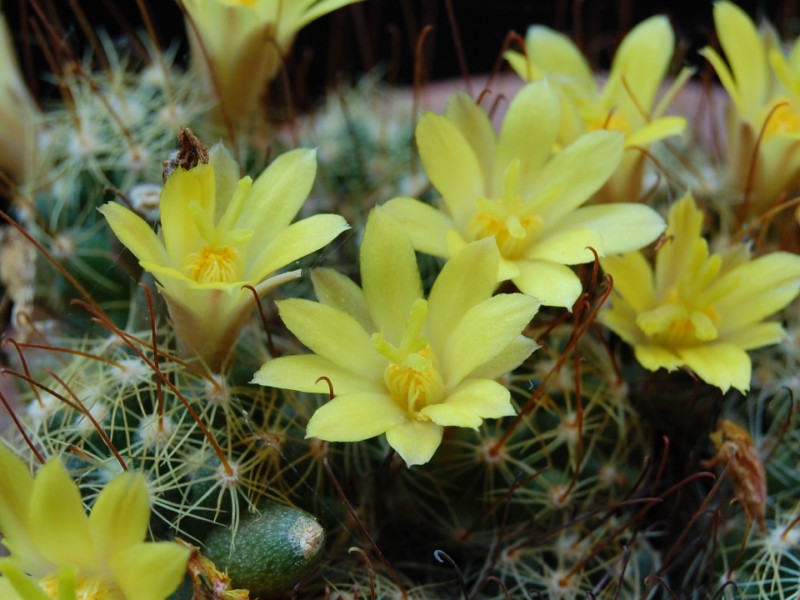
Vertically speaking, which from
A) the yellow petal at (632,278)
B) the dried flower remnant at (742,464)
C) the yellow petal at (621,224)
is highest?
the yellow petal at (621,224)

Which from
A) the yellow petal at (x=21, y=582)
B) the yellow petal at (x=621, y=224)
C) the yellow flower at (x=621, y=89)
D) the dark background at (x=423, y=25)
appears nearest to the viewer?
the yellow petal at (x=21, y=582)

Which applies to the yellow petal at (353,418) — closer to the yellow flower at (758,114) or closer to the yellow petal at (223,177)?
the yellow petal at (223,177)

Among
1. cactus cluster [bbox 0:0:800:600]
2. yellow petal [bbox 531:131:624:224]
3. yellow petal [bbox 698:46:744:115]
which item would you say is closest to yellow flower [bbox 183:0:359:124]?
cactus cluster [bbox 0:0:800:600]

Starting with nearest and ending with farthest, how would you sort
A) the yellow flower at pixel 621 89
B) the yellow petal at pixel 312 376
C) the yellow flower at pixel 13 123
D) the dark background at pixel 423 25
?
the yellow petal at pixel 312 376
the yellow flower at pixel 621 89
the yellow flower at pixel 13 123
the dark background at pixel 423 25

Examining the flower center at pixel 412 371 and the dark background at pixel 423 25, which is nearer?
the flower center at pixel 412 371

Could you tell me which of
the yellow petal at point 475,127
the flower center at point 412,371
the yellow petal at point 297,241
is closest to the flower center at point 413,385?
the flower center at point 412,371

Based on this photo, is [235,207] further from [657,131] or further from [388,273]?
[657,131]

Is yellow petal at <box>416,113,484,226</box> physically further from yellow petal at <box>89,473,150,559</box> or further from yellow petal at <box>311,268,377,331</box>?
yellow petal at <box>89,473,150,559</box>

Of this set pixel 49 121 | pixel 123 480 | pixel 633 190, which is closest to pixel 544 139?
pixel 633 190
